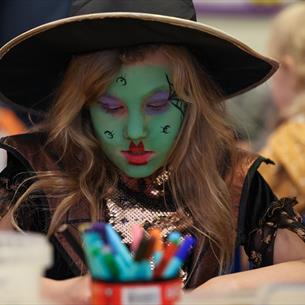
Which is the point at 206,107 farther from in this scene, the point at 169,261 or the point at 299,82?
the point at 299,82

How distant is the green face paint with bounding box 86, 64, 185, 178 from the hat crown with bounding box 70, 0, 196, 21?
9cm

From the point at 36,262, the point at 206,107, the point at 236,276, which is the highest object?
the point at 206,107

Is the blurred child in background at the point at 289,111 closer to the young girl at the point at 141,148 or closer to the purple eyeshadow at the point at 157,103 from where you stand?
the young girl at the point at 141,148

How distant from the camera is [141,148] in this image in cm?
138

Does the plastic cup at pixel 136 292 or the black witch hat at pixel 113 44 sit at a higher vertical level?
the black witch hat at pixel 113 44

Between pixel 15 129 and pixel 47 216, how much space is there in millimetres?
1077

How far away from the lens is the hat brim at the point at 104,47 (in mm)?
1333

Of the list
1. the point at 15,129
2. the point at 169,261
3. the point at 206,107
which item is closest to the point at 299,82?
the point at 15,129

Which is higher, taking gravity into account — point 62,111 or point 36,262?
point 62,111

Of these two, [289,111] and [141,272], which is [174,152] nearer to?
[141,272]

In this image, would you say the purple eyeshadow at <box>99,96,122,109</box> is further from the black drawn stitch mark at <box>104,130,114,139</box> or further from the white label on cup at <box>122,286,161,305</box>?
the white label on cup at <box>122,286,161,305</box>

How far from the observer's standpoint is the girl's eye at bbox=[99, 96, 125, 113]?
4.46ft

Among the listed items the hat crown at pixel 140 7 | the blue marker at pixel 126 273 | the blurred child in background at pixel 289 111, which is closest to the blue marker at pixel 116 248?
the blue marker at pixel 126 273

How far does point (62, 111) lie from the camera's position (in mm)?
1465
